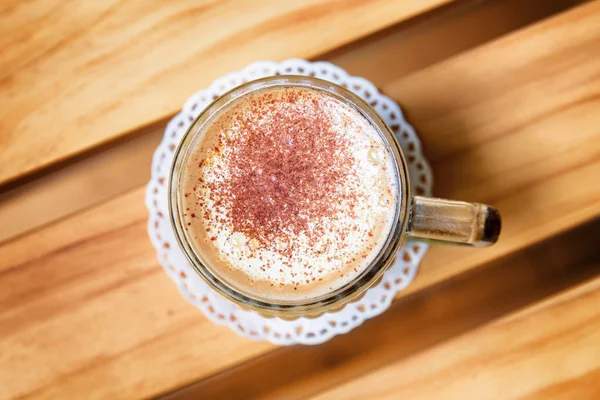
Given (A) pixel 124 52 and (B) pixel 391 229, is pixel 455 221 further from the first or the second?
(A) pixel 124 52

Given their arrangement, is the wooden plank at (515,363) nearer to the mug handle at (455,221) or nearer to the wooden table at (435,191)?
the wooden table at (435,191)

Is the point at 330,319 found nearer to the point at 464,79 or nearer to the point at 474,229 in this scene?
the point at 474,229

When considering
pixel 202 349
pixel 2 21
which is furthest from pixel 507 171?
pixel 2 21

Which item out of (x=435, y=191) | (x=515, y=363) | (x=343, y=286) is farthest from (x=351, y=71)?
(x=515, y=363)

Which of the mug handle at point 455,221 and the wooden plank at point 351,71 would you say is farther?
the wooden plank at point 351,71

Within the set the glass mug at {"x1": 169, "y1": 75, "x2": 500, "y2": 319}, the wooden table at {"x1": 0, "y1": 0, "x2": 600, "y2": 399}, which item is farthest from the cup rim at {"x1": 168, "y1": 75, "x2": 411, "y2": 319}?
the wooden table at {"x1": 0, "y1": 0, "x2": 600, "y2": 399}

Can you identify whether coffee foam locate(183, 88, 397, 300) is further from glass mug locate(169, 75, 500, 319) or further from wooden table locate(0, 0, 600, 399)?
wooden table locate(0, 0, 600, 399)

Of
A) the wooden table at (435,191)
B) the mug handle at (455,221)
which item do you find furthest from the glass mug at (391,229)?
the wooden table at (435,191)
